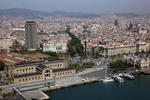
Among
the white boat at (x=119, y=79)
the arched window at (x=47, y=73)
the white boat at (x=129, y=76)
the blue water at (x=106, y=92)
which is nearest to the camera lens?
the blue water at (x=106, y=92)

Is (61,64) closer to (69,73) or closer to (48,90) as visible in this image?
(69,73)

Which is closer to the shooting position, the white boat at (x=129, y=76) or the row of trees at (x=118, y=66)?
the white boat at (x=129, y=76)

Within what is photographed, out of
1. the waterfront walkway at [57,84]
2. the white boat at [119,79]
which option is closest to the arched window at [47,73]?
the waterfront walkway at [57,84]

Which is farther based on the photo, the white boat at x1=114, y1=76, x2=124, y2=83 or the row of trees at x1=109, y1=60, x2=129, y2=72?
the row of trees at x1=109, y1=60, x2=129, y2=72

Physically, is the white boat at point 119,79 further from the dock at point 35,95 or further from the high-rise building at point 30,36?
the high-rise building at point 30,36

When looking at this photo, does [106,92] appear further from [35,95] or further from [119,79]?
[35,95]

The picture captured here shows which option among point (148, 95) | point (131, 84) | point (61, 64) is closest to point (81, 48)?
point (61, 64)

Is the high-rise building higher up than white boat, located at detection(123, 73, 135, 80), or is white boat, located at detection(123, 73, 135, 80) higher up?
the high-rise building

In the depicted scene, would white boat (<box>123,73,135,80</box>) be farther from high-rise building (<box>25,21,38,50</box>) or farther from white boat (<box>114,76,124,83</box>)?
high-rise building (<box>25,21,38,50</box>)

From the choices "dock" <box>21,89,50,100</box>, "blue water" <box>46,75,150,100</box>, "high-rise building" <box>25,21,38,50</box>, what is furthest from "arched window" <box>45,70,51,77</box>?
"high-rise building" <box>25,21,38,50</box>

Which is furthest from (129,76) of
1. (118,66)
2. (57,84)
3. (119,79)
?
(57,84)
